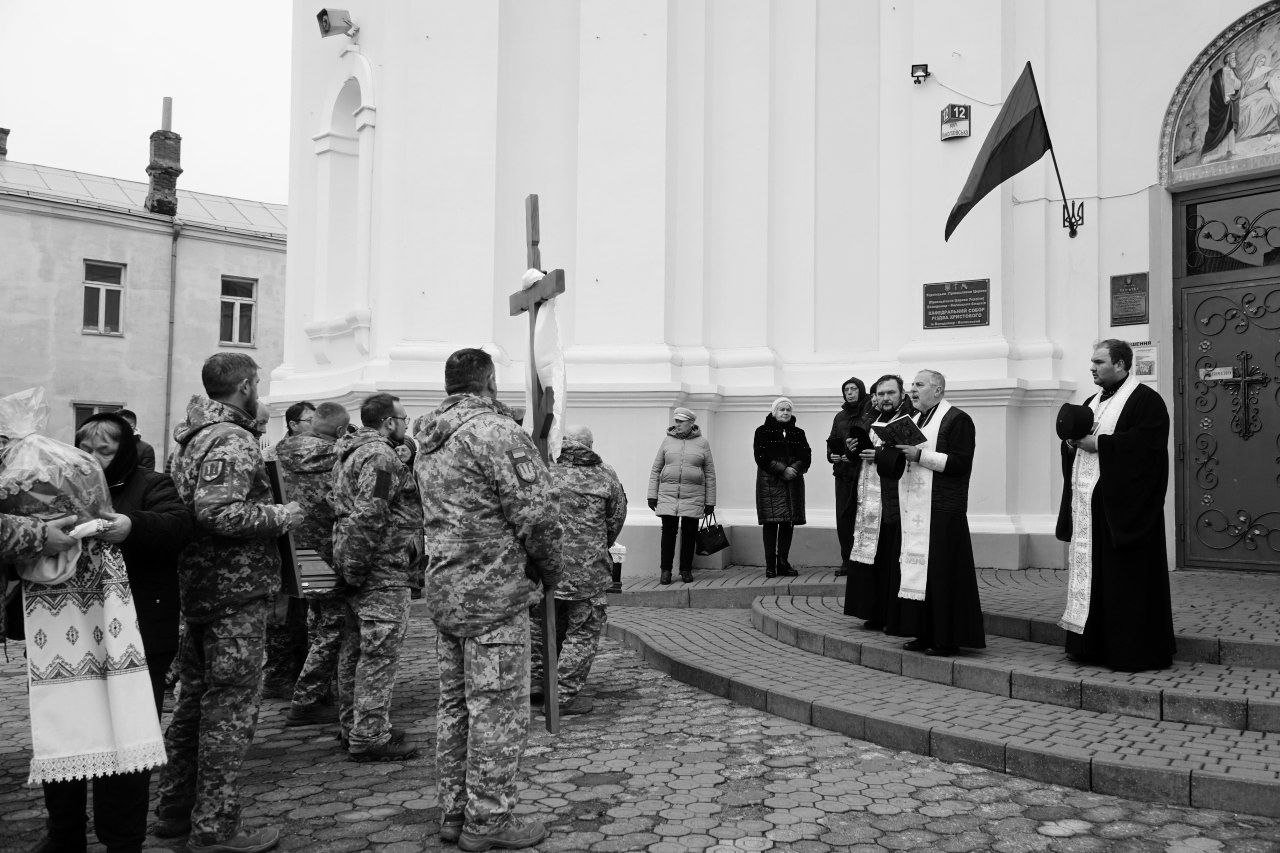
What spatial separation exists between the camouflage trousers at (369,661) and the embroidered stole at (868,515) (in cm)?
A: 322

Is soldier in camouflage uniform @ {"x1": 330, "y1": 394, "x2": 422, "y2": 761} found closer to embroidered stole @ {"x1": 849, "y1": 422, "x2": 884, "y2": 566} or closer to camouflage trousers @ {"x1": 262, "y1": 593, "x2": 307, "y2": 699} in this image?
camouflage trousers @ {"x1": 262, "y1": 593, "x2": 307, "y2": 699}

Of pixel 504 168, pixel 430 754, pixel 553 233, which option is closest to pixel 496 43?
pixel 504 168

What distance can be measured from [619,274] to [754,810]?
747cm

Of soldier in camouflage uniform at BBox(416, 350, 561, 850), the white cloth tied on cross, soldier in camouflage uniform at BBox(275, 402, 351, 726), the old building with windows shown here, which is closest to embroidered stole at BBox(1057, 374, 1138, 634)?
the white cloth tied on cross

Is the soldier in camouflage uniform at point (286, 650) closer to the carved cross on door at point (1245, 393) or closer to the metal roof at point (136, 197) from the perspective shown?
the carved cross on door at point (1245, 393)

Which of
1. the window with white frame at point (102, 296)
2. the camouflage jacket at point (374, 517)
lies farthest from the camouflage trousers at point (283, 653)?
the window with white frame at point (102, 296)

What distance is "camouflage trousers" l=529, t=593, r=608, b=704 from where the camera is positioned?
20.2 ft

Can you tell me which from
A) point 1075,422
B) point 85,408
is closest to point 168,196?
point 85,408

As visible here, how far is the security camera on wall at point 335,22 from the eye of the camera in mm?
12141

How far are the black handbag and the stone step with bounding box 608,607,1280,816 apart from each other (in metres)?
2.63

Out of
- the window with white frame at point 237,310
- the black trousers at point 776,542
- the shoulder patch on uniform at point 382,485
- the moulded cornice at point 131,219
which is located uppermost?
the moulded cornice at point 131,219

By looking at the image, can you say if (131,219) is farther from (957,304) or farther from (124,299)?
(957,304)

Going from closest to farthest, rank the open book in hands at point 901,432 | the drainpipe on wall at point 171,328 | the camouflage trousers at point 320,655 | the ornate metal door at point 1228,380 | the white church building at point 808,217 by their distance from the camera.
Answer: the camouflage trousers at point 320,655
the open book in hands at point 901,432
the ornate metal door at point 1228,380
the white church building at point 808,217
the drainpipe on wall at point 171,328

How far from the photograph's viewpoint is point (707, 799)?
14.8 feet
